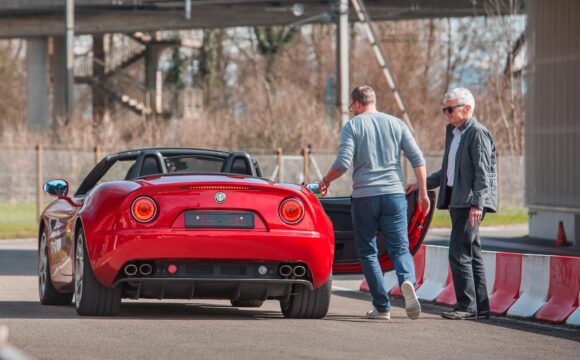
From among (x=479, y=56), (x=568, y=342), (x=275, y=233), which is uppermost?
(x=479, y=56)

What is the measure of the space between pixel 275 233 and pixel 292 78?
187 ft

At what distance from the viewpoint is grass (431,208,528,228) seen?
36812 millimetres

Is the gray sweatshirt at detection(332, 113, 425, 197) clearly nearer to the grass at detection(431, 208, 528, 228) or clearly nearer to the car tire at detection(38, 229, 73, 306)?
the car tire at detection(38, 229, 73, 306)

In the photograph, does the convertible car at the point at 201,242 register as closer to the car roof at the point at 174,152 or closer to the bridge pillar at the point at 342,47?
the car roof at the point at 174,152

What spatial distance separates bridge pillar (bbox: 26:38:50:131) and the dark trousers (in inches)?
2104

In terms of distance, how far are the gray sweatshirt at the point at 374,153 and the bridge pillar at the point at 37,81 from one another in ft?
176

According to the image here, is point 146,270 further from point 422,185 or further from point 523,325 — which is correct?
point 523,325

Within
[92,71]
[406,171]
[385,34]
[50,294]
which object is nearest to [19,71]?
[92,71]

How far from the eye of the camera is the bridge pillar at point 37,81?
6406 cm

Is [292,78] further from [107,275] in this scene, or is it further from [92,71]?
[107,275]

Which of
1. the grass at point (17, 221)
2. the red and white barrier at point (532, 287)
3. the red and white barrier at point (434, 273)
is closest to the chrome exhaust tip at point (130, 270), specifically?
the red and white barrier at point (532, 287)

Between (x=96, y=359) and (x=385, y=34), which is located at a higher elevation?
(x=385, y=34)

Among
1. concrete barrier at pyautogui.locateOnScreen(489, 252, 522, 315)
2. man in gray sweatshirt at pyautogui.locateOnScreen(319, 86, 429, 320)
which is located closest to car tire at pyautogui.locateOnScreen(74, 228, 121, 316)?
man in gray sweatshirt at pyautogui.locateOnScreen(319, 86, 429, 320)

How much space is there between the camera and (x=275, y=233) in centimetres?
1052
